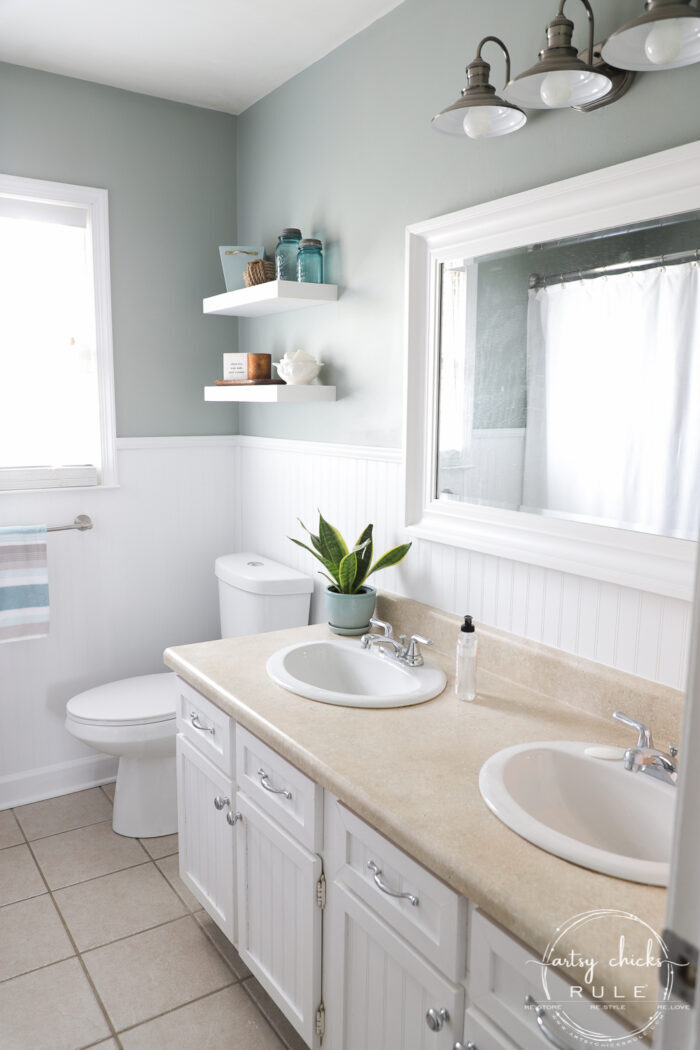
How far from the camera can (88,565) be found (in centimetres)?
283

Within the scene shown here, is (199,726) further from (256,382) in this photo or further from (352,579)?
(256,382)

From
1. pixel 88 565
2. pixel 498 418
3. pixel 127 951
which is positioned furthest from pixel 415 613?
pixel 88 565

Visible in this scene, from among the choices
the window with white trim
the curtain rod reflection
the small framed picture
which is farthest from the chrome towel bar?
the curtain rod reflection

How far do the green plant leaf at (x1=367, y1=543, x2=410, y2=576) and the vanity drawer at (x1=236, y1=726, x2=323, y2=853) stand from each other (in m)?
0.60

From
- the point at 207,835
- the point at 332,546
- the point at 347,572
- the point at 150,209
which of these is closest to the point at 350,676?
the point at 347,572

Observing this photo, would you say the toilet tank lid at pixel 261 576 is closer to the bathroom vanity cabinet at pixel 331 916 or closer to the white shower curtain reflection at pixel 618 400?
the bathroom vanity cabinet at pixel 331 916

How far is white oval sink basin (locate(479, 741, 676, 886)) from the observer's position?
4.16ft

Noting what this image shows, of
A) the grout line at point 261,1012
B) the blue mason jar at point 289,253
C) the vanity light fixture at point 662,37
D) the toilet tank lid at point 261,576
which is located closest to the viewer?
the vanity light fixture at point 662,37

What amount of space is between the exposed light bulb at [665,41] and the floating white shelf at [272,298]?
123 cm

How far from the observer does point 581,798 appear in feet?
4.56

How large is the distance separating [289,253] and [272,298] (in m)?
0.19

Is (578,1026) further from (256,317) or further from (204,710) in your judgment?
(256,317)

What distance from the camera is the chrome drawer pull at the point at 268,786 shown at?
1.58m

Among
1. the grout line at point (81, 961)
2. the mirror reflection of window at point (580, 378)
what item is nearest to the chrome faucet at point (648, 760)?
the mirror reflection of window at point (580, 378)
